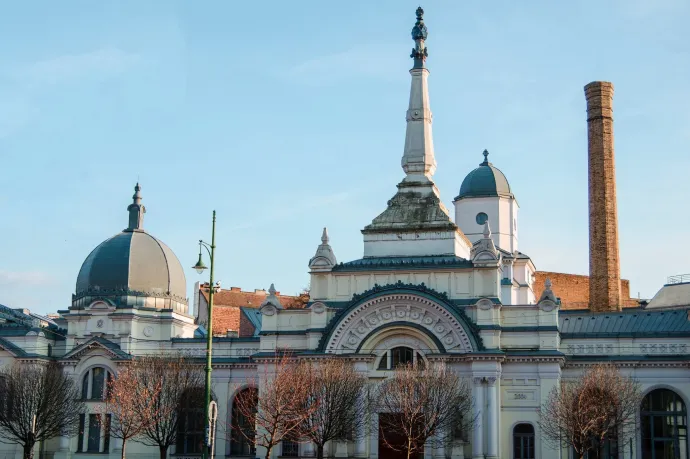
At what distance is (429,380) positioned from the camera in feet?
205

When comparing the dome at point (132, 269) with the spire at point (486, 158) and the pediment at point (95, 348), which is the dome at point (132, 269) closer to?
the pediment at point (95, 348)

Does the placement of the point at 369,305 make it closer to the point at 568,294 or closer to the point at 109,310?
the point at 109,310

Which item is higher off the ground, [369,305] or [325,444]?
[369,305]

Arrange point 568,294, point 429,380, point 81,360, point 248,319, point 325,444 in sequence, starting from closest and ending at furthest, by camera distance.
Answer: point 429,380 < point 325,444 < point 81,360 < point 248,319 < point 568,294

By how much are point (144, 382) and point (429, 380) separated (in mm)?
18299

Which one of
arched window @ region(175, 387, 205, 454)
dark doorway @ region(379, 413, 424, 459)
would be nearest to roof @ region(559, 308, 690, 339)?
dark doorway @ region(379, 413, 424, 459)

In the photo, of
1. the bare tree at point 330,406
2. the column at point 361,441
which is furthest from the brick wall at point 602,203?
the bare tree at point 330,406

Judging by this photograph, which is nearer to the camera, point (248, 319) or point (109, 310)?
point (109, 310)

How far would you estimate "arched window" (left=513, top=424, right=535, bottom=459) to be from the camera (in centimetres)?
6569

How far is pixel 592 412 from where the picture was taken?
61094mm

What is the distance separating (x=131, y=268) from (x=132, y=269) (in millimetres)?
112

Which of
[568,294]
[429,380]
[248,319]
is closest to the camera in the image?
[429,380]

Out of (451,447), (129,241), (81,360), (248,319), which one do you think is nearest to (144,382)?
(81,360)

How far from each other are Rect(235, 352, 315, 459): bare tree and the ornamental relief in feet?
11.6
